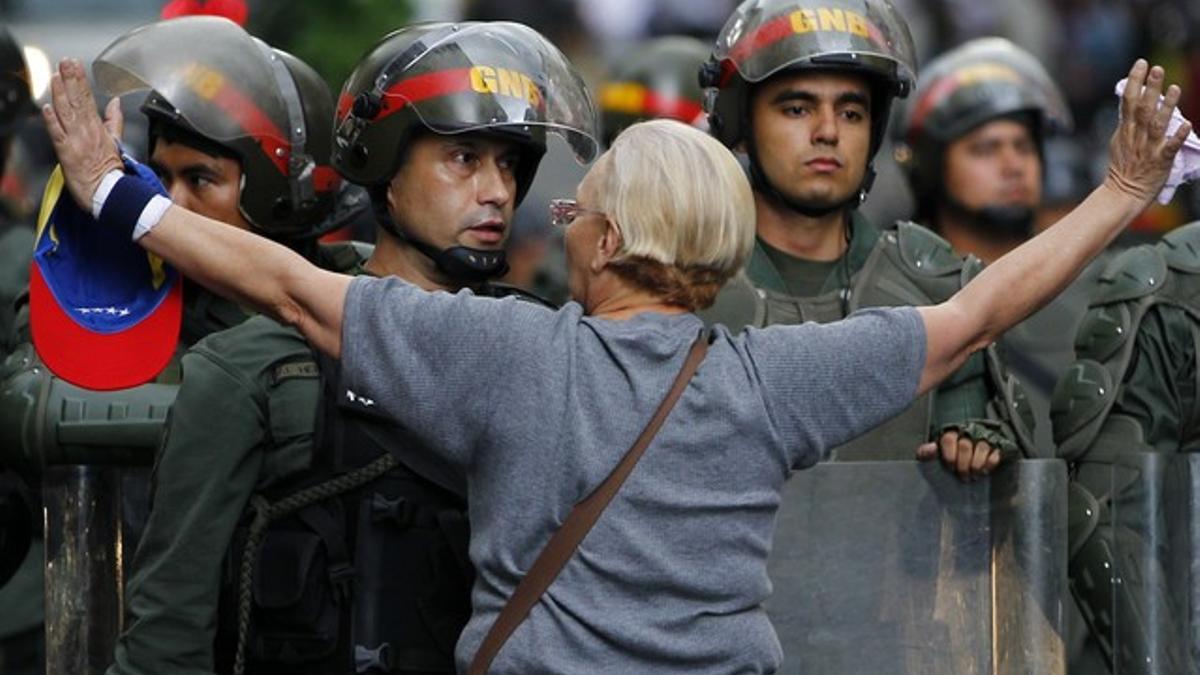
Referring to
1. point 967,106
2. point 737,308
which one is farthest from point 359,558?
point 967,106

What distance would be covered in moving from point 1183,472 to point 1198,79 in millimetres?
8897

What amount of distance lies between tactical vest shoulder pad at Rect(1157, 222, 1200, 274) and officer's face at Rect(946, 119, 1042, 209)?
9.50 ft

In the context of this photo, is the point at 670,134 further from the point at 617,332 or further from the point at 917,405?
the point at 917,405

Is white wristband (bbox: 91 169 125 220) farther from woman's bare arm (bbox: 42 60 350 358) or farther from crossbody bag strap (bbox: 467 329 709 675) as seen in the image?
crossbody bag strap (bbox: 467 329 709 675)

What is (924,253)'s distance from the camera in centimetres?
598

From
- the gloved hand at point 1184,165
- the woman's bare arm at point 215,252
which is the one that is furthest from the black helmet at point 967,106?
the woman's bare arm at point 215,252

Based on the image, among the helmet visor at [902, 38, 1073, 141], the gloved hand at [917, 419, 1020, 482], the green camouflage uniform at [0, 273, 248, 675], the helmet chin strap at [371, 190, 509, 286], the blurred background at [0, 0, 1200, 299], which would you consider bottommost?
the blurred background at [0, 0, 1200, 299]

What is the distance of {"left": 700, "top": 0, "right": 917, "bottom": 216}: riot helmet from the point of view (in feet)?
19.9

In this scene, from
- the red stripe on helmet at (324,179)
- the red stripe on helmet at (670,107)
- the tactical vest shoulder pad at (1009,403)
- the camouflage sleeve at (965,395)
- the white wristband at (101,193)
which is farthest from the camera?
the red stripe on helmet at (670,107)

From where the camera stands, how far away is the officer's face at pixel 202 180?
19.8ft

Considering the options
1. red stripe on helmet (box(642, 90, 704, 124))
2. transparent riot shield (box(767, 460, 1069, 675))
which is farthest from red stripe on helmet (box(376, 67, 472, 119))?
red stripe on helmet (box(642, 90, 704, 124))

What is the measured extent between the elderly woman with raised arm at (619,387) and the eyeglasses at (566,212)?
0.5 inches

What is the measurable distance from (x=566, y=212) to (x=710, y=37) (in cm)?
1079

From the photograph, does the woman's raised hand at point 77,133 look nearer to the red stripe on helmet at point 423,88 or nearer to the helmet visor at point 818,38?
the red stripe on helmet at point 423,88
